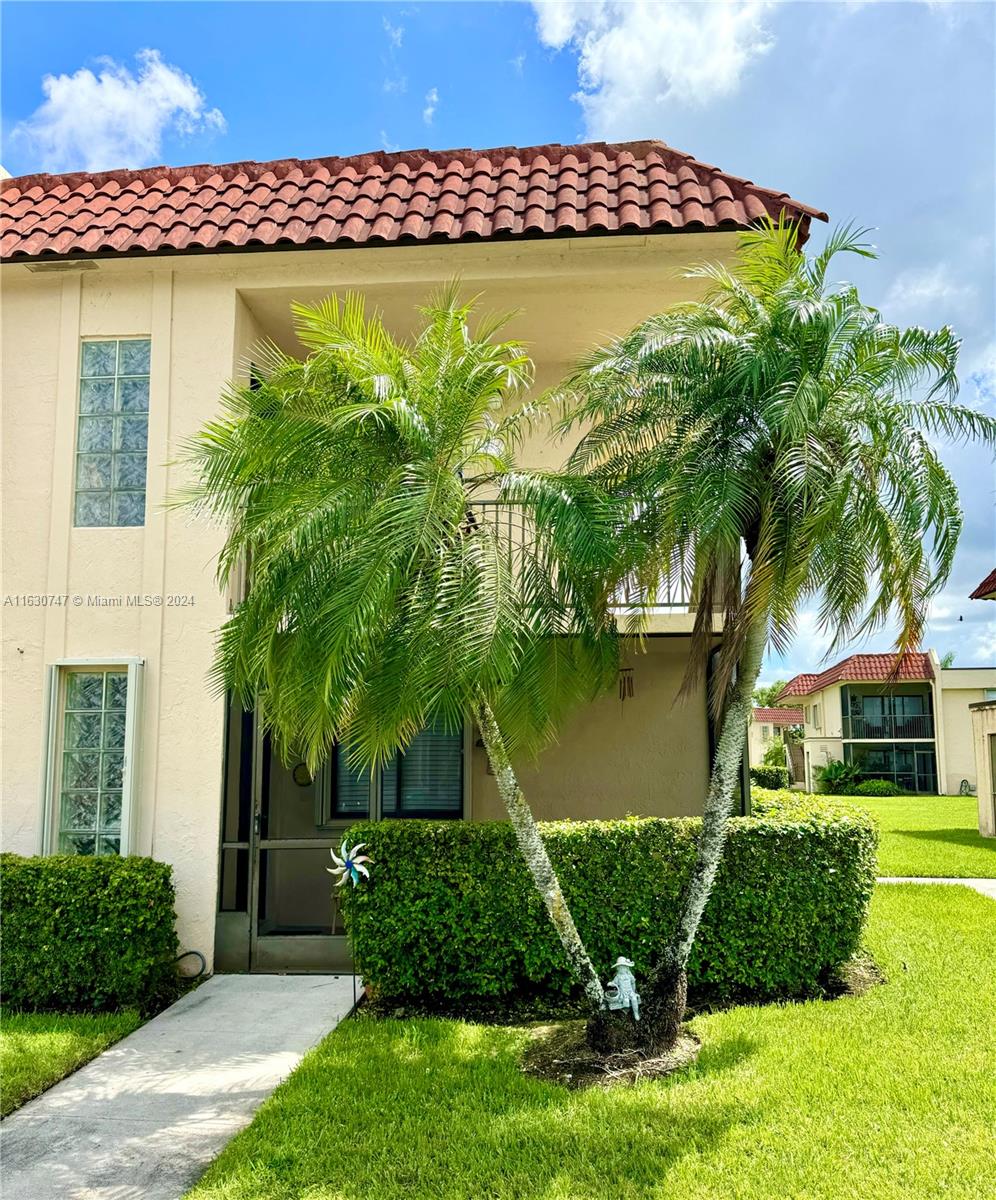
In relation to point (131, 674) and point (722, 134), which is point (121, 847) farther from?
point (722, 134)

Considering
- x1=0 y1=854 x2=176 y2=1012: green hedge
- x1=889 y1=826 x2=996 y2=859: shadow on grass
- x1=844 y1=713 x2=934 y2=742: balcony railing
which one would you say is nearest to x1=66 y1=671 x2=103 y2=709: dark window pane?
x1=0 y1=854 x2=176 y2=1012: green hedge

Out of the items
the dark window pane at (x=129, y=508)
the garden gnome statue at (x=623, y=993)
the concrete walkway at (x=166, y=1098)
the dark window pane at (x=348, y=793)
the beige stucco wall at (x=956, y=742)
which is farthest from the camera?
the beige stucco wall at (x=956, y=742)

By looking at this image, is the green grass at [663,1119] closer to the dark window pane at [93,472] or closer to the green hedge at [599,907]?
the green hedge at [599,907]

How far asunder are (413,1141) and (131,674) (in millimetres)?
5356

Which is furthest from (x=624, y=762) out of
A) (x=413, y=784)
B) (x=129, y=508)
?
(x=129, y=508)

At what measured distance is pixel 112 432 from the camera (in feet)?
31.5

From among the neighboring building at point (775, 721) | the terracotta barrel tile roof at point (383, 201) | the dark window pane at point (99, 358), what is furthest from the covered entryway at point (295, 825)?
the neighboring building at point (775, 721)

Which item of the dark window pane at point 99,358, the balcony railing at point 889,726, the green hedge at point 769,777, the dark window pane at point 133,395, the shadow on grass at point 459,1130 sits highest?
the dark window pane at point 99,358

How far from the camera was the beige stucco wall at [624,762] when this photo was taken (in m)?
11.5

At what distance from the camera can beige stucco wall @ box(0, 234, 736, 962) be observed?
29.4ft

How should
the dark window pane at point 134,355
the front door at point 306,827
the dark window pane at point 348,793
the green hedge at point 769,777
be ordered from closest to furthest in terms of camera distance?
the dark window pane at point 134,355, the front door at point 306,827, the dark window pane at point 348,793, the green hedge at point 769,777

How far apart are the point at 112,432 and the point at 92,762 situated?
3388 millimetres

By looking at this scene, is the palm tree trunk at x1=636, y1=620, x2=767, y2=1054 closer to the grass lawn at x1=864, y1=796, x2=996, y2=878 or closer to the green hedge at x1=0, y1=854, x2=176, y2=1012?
the green hedge at x1=0, y1=854, x2=176, y2=1012

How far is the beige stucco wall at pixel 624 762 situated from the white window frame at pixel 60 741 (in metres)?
4.21
